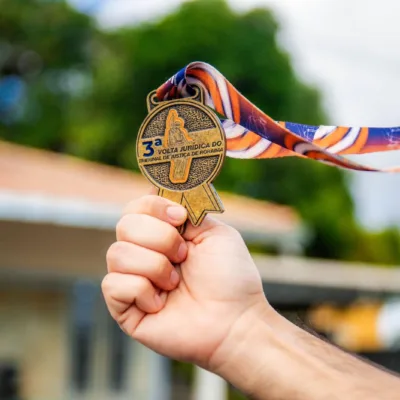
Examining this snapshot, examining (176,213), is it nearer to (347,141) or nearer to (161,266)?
(161,266)

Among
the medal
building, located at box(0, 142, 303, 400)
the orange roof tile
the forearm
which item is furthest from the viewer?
the orange roof tile

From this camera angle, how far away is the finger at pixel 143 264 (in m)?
1.40

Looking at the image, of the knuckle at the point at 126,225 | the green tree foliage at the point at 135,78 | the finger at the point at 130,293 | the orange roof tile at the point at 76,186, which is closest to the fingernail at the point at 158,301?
the finger at the point at 130,293

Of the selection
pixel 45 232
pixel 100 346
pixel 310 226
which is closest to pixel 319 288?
pixel 100 346

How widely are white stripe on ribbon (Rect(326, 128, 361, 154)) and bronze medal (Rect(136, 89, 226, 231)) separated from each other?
0.74 feet

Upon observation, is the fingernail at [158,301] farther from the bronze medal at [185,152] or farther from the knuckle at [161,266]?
the bronze medal at [185,152]

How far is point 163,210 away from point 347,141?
376 mm

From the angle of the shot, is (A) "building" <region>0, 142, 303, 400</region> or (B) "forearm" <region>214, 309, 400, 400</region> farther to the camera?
(A) "building" <region>0, 142, 303, 400</region>

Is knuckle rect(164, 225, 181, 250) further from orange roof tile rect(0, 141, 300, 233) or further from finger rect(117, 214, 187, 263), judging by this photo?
orange roof tile rect(0, 141, 300, 233)

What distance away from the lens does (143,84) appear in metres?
27.9

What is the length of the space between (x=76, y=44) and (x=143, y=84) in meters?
3.74

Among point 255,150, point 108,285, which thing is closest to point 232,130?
point 255,150

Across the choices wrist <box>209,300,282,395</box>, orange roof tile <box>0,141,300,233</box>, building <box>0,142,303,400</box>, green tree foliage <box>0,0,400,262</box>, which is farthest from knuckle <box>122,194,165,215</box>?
green tree foliage <box>0,0,400,262</box>

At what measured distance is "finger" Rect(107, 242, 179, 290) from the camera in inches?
55.0
